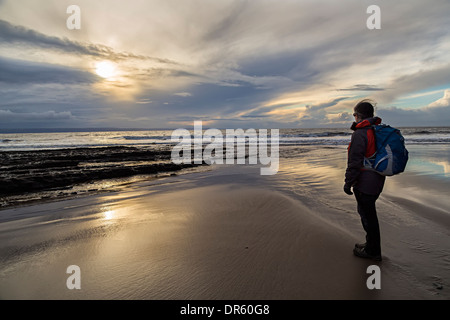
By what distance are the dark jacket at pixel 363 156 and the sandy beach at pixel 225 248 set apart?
1.14m

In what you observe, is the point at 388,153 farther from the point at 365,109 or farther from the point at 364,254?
the point at 364,254

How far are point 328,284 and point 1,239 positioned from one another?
5.96m

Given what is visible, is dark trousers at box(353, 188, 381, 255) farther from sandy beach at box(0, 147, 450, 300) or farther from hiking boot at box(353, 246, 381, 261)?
sandy beach at box(0, 147, 450, 300)

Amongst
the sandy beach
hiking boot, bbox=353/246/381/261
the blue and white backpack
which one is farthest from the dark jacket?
the sandy beach

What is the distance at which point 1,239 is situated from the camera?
4281 millimetres

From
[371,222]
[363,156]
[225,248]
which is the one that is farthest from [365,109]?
[225,248]

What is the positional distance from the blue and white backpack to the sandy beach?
1.41 metres

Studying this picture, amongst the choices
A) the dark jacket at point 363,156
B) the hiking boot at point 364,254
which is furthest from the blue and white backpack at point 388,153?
the hiking boot at point 364,254

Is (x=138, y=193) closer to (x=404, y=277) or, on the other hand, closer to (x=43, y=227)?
(x=43, y=227)

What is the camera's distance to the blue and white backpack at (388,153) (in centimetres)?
288

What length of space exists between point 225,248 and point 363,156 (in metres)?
2.58

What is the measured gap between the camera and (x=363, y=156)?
3111 mm
